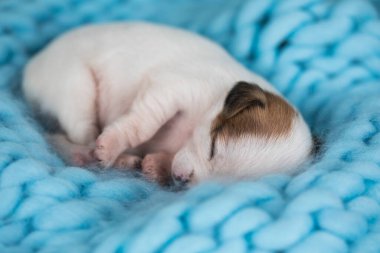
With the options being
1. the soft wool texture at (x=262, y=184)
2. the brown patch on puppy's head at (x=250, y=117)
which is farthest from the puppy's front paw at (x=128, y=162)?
the brown patch on puppy's head at (x=250, y=117)

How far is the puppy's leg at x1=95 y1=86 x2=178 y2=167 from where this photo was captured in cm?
155

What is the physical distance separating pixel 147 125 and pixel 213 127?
20 cm

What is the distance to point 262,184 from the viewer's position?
1.17 metres

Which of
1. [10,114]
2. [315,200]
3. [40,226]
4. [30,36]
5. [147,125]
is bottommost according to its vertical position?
[315,200]

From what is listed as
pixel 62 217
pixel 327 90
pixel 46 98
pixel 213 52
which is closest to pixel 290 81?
pixel 327 90

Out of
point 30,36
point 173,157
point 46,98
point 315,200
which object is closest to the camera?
point 315,200

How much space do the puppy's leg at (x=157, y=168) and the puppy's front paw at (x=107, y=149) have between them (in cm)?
8

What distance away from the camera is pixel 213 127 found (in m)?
1.57

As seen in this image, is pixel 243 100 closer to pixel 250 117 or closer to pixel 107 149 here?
pixel 250 117

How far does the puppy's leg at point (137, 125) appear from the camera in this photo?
1.55 meters

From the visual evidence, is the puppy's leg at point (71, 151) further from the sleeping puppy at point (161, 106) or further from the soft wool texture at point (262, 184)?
the soft wool texture at point (262, 184)

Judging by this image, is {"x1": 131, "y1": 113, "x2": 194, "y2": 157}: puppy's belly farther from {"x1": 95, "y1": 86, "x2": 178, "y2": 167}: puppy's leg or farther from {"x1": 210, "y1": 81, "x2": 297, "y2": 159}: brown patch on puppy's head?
{"x1": 210, "y1": 81, "x2": 297, "y2": 159}: brown patch on puppy's head

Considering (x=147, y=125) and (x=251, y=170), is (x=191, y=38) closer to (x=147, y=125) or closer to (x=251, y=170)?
(x=147, y=125)

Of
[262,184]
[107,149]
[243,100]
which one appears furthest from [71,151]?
[262,184]
